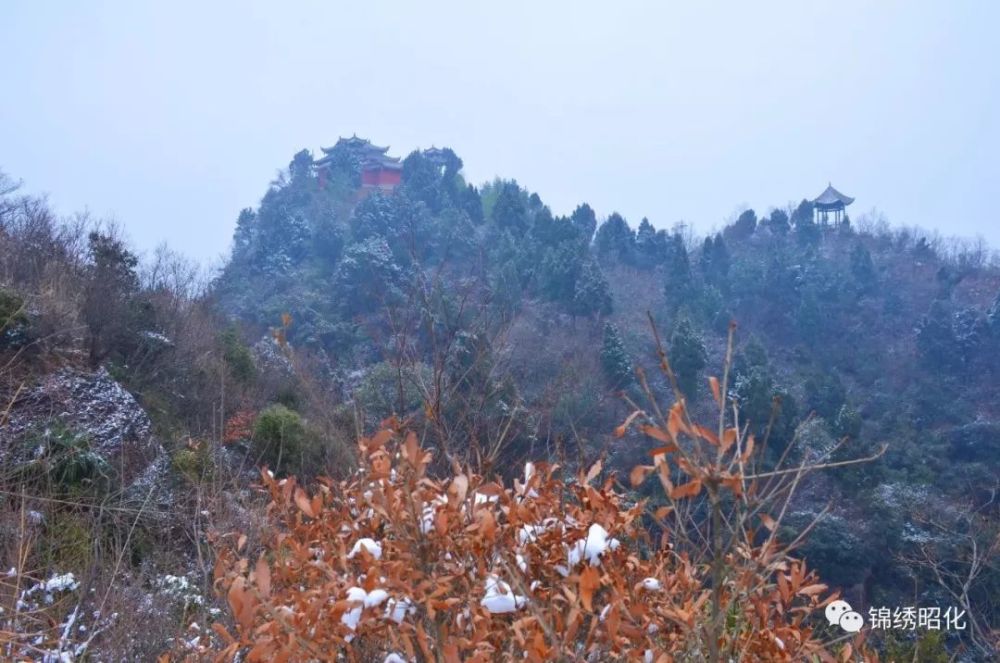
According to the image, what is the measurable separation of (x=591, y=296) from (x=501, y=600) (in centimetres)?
1866

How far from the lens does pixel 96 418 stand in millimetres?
6473

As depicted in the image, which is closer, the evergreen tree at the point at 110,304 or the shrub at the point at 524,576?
the shrub at the point at 524,576

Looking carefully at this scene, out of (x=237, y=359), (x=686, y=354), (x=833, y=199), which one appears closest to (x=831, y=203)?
(x=833, y=199)

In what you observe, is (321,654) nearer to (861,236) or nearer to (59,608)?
(59,608)

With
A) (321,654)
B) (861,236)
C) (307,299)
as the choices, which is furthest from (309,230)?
(321,654)

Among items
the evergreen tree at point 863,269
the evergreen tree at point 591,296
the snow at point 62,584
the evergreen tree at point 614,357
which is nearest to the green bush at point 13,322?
the snow at point 62,584

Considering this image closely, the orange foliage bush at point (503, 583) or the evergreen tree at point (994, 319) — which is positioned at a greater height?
the evergreen tree at point (994, 319)

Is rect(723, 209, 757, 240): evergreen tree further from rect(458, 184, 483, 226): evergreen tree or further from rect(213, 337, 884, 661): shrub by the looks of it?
rect(213, 337, 884, 661): shrub

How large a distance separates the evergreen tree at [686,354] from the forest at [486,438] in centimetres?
8

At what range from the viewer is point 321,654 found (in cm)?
126

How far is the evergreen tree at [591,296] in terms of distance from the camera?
64.7 feet

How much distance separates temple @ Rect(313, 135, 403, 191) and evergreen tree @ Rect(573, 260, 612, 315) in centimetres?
1340

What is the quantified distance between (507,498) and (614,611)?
1.62 feet

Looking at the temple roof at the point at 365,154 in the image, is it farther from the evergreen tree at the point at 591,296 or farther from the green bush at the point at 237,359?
the green bush at the point at 237,359
